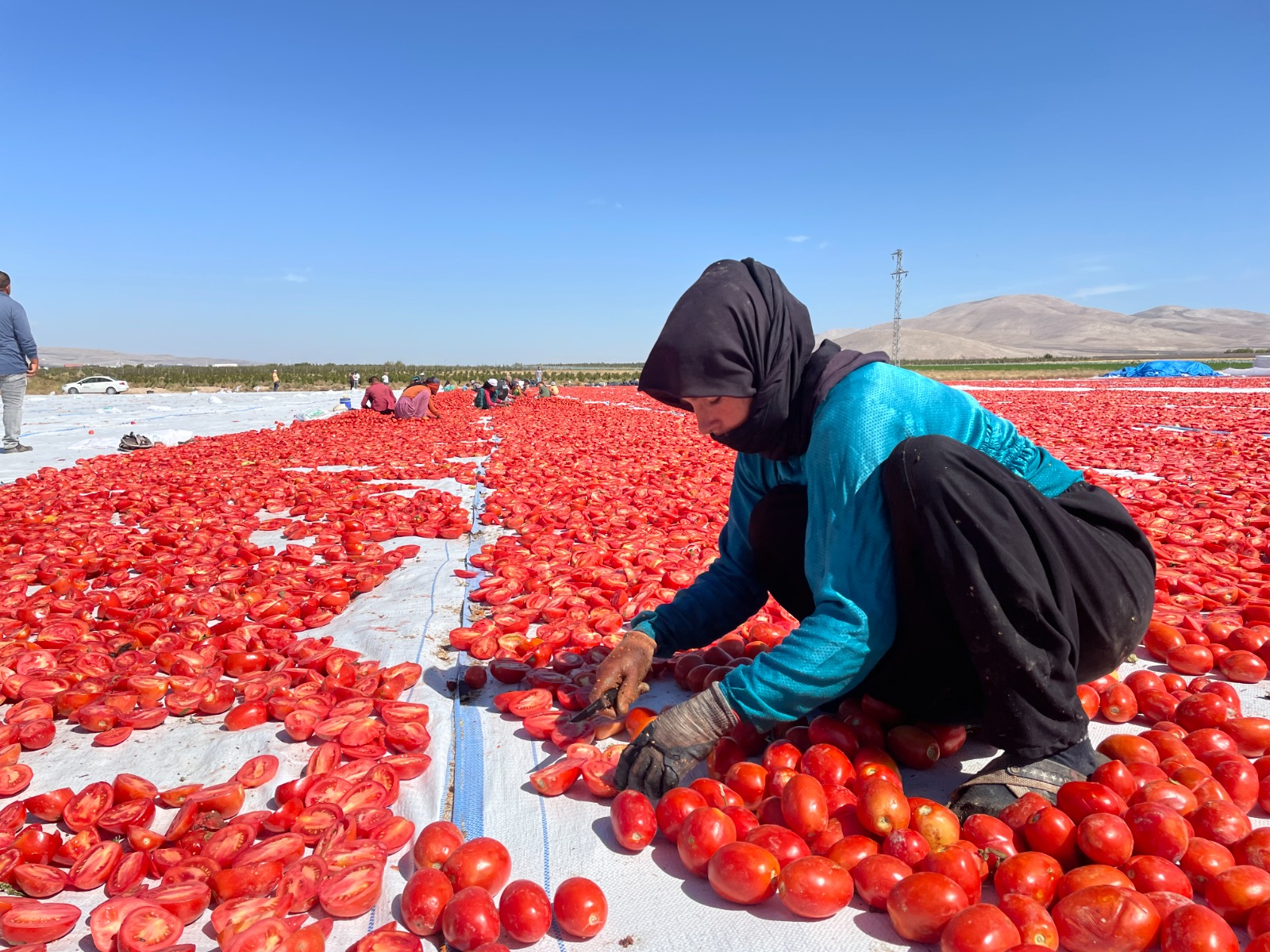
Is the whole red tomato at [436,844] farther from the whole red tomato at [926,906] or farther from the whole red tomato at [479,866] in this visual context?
the whole red tomato at [926,906]

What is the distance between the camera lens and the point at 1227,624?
2.90 metres

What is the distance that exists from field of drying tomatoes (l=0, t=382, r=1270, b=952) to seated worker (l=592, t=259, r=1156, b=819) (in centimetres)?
16

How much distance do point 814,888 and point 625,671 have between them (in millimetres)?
888

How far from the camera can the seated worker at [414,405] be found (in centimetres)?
1538

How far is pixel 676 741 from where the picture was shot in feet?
6.28

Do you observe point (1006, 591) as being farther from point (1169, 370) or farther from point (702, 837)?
point (1169, 370)

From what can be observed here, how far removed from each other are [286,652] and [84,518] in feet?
12.1

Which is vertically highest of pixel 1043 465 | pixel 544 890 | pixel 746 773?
pixel 1043 465

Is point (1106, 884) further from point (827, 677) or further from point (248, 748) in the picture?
point (248, 748)

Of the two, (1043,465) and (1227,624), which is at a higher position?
(1043,465)

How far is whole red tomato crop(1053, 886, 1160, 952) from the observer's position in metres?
1.34

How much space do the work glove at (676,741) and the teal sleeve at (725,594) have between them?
525 millimetres

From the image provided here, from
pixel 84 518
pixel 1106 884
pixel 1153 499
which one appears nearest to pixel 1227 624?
pixel 1106 884

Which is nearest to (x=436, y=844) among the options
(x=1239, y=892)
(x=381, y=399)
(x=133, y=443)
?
(x=1239, y=892)
